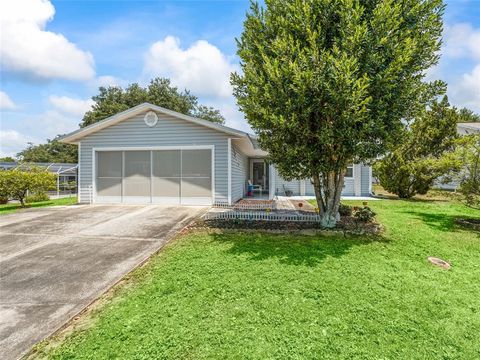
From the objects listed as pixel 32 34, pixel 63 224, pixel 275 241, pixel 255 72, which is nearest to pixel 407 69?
pixel 255 72

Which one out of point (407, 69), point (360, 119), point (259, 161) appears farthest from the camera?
point (259, 161)

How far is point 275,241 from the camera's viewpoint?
6215mm

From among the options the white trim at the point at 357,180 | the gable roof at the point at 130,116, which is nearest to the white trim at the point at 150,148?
the gable roof at the point at 130,116

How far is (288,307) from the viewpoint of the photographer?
348 centimetres

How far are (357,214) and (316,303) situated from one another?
5225 millimetres

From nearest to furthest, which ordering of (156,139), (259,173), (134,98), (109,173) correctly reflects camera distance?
(156,139) < (109,173) < (259,173) < (134,98)

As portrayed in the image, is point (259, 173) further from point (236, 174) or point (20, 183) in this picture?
point (20, 183)

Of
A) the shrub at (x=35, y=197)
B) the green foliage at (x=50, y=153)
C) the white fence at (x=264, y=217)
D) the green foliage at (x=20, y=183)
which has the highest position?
the green foliage at (x=50, y=153)

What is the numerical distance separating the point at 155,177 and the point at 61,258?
6558 millimetres

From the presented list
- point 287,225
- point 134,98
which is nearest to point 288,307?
point 287,225

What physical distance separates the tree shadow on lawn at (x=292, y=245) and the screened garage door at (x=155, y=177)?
490 cm

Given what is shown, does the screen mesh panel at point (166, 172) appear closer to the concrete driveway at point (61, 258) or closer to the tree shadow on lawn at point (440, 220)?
the concrete driveway at point (61, 258)

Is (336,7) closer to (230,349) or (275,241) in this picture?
(275,241)

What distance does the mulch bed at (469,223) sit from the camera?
814cm
